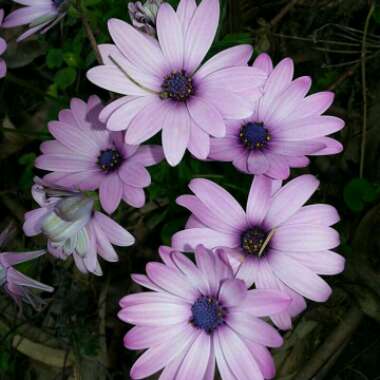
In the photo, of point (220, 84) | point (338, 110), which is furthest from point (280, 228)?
point (338, 110)

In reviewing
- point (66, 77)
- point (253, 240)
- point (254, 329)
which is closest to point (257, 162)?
point (253, 240)

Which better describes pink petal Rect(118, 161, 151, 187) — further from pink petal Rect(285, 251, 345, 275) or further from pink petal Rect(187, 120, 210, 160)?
pink petal Rect(285, 251, 345, 275)

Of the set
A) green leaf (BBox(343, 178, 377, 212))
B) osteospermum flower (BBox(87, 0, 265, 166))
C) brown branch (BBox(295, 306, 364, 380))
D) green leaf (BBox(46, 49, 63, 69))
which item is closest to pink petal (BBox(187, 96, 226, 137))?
osteospermum flower (BBox(87, 0, 265, 166))

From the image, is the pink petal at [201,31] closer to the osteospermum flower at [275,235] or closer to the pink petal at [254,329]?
the osteospermum flower at [275,235]

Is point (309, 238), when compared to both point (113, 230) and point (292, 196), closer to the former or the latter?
point (292, 196)

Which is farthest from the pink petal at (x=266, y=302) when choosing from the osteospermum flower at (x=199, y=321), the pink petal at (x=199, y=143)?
the pink petal at (x=199, y=143)

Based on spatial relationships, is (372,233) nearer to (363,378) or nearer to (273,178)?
(363,378)
